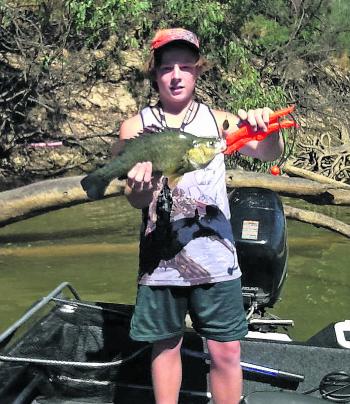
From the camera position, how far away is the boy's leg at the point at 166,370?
122 inches

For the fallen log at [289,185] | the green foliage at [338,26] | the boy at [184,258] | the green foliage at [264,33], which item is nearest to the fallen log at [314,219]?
the fallen log at [289,185]

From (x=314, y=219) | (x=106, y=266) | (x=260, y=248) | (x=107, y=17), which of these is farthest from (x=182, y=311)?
(x=107, y=17)

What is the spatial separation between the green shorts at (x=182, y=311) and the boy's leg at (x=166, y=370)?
73 mm

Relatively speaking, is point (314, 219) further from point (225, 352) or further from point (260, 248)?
point (225, 352)

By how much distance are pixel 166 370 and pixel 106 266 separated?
540 centimetres

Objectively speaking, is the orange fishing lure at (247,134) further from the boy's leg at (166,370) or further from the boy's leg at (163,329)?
the boy's leg at (166,370)

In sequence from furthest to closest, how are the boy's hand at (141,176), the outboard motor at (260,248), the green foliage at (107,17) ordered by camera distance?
1. the green foliage at (107,17)
2. the outboard motor at (260,248)
3. the boy's hand at (141,176)

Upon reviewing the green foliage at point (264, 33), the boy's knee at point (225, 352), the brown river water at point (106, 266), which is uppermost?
the green foliage at point (264, 33)

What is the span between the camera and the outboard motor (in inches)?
179

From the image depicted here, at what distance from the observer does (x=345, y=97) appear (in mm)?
16938

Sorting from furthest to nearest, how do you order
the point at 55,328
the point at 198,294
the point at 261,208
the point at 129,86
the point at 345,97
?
the point at 345,97, the point at 129,86, the point at 261,208, the point at 55,328, the point at 198,294

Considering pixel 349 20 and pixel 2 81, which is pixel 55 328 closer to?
pixel 2 81

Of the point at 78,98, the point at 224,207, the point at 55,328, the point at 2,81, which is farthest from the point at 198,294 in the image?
the point at 78,98

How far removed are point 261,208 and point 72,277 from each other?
11.9ft
